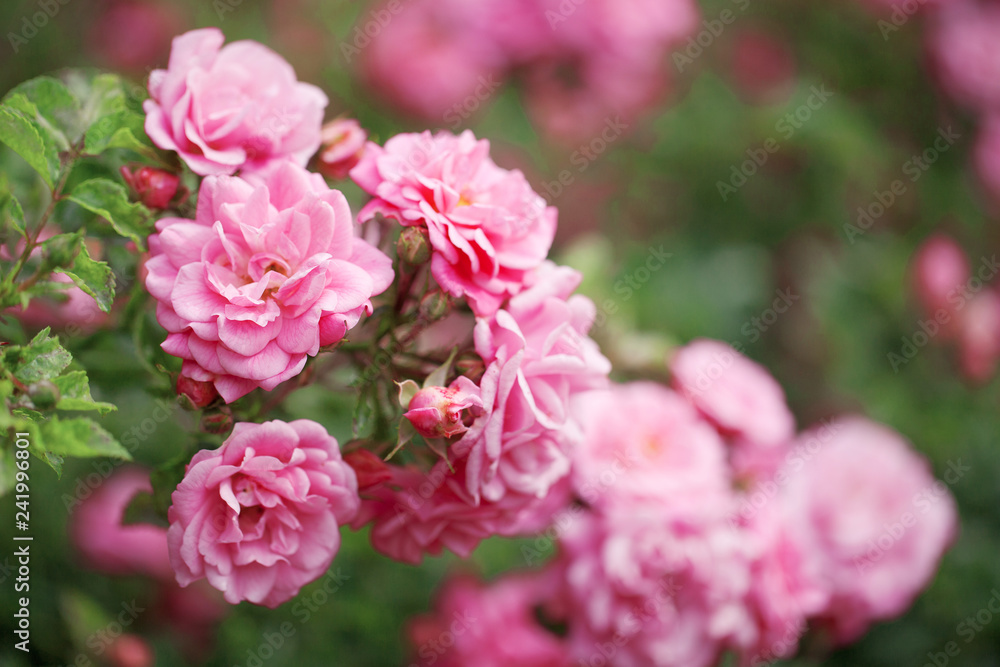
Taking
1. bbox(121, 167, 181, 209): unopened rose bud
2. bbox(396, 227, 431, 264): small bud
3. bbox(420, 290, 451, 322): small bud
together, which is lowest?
bbox(121, 167, 181, 209): unopened rose bud

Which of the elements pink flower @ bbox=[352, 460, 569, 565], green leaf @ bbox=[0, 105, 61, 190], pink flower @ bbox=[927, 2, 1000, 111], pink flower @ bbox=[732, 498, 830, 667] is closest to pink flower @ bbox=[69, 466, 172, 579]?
pink flower @ bbox=[352, 460, 569, 565]

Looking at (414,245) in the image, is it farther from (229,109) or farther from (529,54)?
(529,54)

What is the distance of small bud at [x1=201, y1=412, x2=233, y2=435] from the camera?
2.59 feet

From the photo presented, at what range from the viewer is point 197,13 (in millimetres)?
2531

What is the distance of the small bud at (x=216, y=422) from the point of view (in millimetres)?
791

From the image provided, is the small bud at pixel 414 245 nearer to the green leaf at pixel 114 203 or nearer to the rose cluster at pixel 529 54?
the green leaf at pixel 114 203

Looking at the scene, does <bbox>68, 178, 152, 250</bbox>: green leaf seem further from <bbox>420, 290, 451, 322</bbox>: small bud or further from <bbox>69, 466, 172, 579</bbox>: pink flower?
<bbox>69, 466, 172, 579</bbox>: pink flower

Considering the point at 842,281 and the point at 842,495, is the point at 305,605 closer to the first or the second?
the point at 842,495

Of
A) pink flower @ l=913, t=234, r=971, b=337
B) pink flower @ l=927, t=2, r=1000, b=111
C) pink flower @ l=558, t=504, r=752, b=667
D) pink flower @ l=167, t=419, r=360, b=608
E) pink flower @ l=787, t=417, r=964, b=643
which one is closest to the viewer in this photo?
pink flower @ l=167, t=419, r=360, b=608

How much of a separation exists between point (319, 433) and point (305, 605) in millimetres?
815

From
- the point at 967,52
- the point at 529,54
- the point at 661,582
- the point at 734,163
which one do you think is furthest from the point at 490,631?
the point at 967,52

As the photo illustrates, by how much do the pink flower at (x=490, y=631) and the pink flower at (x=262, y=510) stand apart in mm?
608

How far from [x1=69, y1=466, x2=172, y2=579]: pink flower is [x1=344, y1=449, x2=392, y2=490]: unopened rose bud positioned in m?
0.87

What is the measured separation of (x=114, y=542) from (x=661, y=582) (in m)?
1.09
